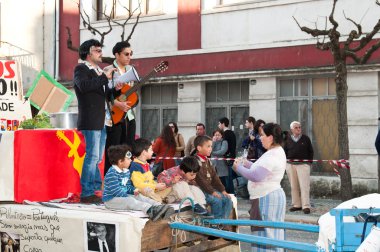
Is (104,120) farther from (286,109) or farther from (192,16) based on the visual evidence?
(192,16)

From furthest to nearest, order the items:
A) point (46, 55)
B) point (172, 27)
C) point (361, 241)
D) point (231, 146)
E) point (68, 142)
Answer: point (46, 55) < point (172, 27) < point (231, 146) < point (68, 142) < point (361, 241)

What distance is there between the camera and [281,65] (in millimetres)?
17828

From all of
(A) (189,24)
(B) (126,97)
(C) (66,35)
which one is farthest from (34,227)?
(C) (66,35)

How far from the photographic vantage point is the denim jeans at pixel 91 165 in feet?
22.2

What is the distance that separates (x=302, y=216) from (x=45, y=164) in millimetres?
8195

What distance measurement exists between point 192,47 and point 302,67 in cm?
379

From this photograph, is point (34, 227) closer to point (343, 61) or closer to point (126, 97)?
point (126, 97)

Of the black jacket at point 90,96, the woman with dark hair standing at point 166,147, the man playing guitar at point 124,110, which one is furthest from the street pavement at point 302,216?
the black jacket at point 90,96

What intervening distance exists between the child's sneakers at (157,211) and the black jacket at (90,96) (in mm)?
1856

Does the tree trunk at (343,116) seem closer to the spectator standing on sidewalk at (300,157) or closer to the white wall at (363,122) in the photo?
the spectator standing on sidewalk at (300,157)

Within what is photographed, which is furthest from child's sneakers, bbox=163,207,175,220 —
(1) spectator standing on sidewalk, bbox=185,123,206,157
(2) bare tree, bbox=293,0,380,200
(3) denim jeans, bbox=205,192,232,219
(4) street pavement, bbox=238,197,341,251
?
(1) spectator standing on sidewalk, bbox=185,123,206,157

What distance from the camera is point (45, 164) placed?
21.3ft

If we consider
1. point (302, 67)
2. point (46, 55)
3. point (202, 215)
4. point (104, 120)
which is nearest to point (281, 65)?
point (302, 67)

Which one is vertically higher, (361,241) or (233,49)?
(233,49)
